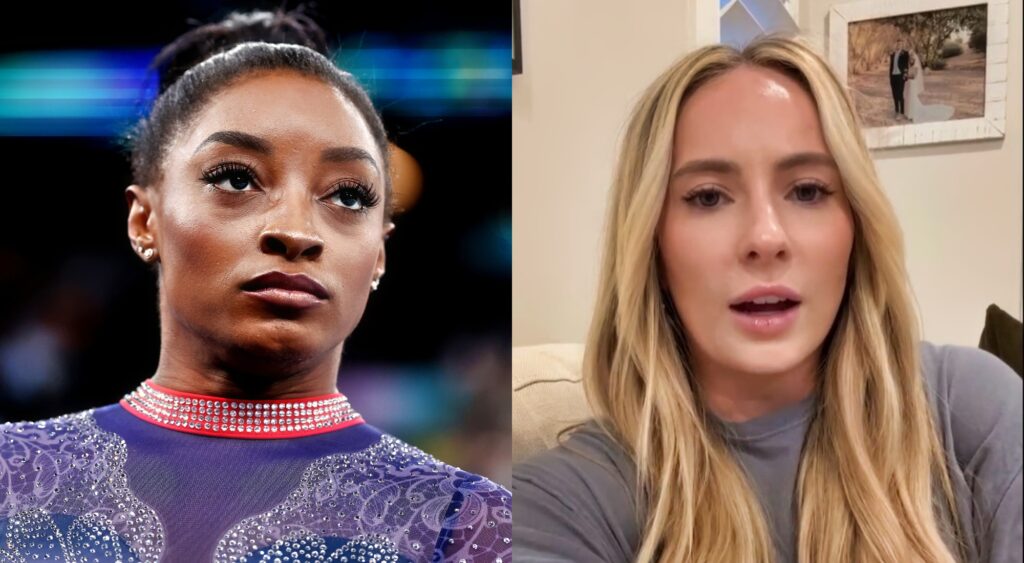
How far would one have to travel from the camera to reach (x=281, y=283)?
2.64ft

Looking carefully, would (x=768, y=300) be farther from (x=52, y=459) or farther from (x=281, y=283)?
(x=52, y=459)

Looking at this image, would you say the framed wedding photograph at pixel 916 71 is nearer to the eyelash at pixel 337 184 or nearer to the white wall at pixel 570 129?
the white wall at pixel 570 129

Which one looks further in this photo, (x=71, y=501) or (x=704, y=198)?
(x=71, y=501)

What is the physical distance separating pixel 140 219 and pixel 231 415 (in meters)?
0.24

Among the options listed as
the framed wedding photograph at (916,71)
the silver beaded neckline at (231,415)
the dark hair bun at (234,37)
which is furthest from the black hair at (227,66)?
the framed wedding photograph at (916,71)

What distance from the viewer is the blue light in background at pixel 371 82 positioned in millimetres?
846

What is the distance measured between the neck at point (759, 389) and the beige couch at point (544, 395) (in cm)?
12

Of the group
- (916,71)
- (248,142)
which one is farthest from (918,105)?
(248,142)

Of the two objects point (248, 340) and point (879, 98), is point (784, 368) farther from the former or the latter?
point (248, 340)

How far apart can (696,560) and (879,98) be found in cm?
42

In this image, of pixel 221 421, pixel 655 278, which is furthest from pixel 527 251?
pixel 221 421

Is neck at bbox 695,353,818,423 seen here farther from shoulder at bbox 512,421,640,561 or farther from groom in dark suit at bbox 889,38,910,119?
groom in dark suit at bbox 889,38,910,119

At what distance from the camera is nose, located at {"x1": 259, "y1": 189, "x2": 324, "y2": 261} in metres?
0.80

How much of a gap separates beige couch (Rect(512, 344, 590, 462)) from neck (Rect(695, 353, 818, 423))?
122 millimetres
